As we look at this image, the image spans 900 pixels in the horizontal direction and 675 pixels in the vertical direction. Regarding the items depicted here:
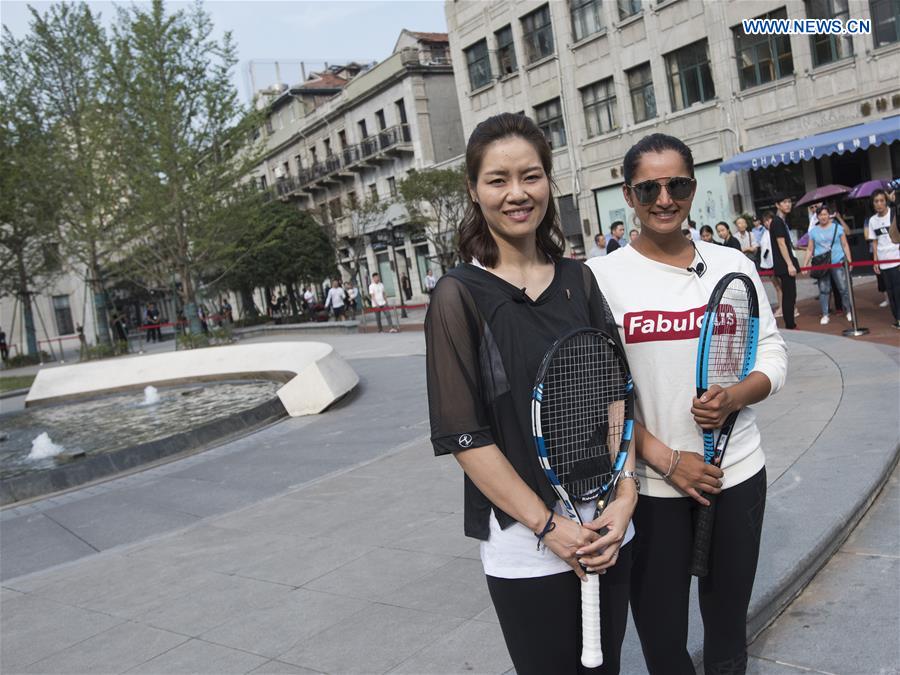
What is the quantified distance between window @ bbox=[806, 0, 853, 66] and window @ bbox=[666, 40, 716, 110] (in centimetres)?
388

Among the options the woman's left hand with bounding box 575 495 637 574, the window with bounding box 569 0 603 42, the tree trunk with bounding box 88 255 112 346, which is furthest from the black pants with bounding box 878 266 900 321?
the tree trunk with bounding box 88 255 112 346

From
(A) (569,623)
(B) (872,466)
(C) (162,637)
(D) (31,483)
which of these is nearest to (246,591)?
(C) (162,637)

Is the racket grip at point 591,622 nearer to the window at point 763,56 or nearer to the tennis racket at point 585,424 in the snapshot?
the tennis racket at point 585,424

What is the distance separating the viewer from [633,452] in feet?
7.38

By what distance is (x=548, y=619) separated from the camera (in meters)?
2.08

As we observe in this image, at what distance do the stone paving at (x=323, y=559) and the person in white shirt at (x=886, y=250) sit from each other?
9.34ft

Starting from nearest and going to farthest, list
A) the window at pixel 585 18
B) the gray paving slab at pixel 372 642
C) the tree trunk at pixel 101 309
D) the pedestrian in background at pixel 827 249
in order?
the gray paving slab at pixel 372 642 < the pedestrian in background at pixel 827 249 < the tree trunk at pixel 101 309 < the window at pixel 585 18

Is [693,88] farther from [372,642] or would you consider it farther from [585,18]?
[372,642]

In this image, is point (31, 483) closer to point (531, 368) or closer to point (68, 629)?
point (68, 629)

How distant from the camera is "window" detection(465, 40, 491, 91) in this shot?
3781 cm

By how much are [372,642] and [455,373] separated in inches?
88.0

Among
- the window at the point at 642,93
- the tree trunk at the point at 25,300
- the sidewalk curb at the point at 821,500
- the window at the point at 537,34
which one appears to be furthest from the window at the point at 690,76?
the tree trunk at the point at 25,300

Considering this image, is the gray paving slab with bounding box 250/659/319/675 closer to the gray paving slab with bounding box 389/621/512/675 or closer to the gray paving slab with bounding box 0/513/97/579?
the gray paving slab with bounding box 389/621/512/675

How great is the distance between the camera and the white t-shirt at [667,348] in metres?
2.42
